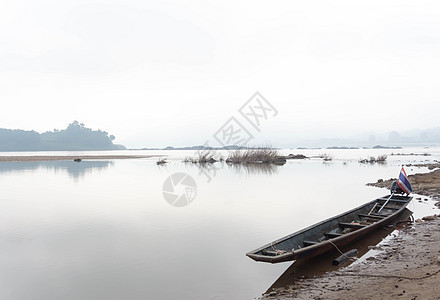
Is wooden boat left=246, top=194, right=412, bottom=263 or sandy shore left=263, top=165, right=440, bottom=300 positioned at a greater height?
wooden boat left=246, top=194, right=412, bottom=263

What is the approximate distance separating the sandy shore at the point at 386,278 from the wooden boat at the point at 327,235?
0.55 m

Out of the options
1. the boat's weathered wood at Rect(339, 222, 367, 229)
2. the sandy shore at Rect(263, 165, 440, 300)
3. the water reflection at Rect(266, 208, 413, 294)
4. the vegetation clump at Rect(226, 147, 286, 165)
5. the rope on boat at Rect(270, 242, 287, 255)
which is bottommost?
the water reflection at Rect(266, 208, 413, 294)

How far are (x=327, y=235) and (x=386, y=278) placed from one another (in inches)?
91.9

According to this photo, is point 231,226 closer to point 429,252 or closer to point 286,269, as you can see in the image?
point 286,269

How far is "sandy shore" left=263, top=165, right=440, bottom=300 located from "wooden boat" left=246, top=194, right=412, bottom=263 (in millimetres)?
552

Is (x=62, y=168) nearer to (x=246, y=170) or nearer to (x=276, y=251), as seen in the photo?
(x=246, y=170)

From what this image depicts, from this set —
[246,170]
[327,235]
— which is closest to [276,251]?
[327,235]

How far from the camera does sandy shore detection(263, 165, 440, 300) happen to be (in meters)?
4.70

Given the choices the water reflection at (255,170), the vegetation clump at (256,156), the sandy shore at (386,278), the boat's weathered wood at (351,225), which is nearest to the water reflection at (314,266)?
the sandy shore at (386,278)

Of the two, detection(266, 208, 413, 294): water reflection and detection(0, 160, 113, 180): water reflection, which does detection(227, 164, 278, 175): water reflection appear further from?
detection(266, 208, 413, 294): water reflection

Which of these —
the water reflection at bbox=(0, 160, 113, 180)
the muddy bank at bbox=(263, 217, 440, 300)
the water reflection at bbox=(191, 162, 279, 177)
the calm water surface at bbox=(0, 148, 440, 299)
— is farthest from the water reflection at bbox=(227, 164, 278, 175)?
the muddy bank at bbox=(263, 217, 440, 300)

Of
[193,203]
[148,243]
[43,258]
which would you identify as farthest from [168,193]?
[43,258]

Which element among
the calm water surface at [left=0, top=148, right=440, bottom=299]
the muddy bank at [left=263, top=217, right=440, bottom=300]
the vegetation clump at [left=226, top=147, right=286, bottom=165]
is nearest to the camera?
the muddy bank at [left=263, top=217, right=440, bottom=300]

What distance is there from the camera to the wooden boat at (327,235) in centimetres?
562
